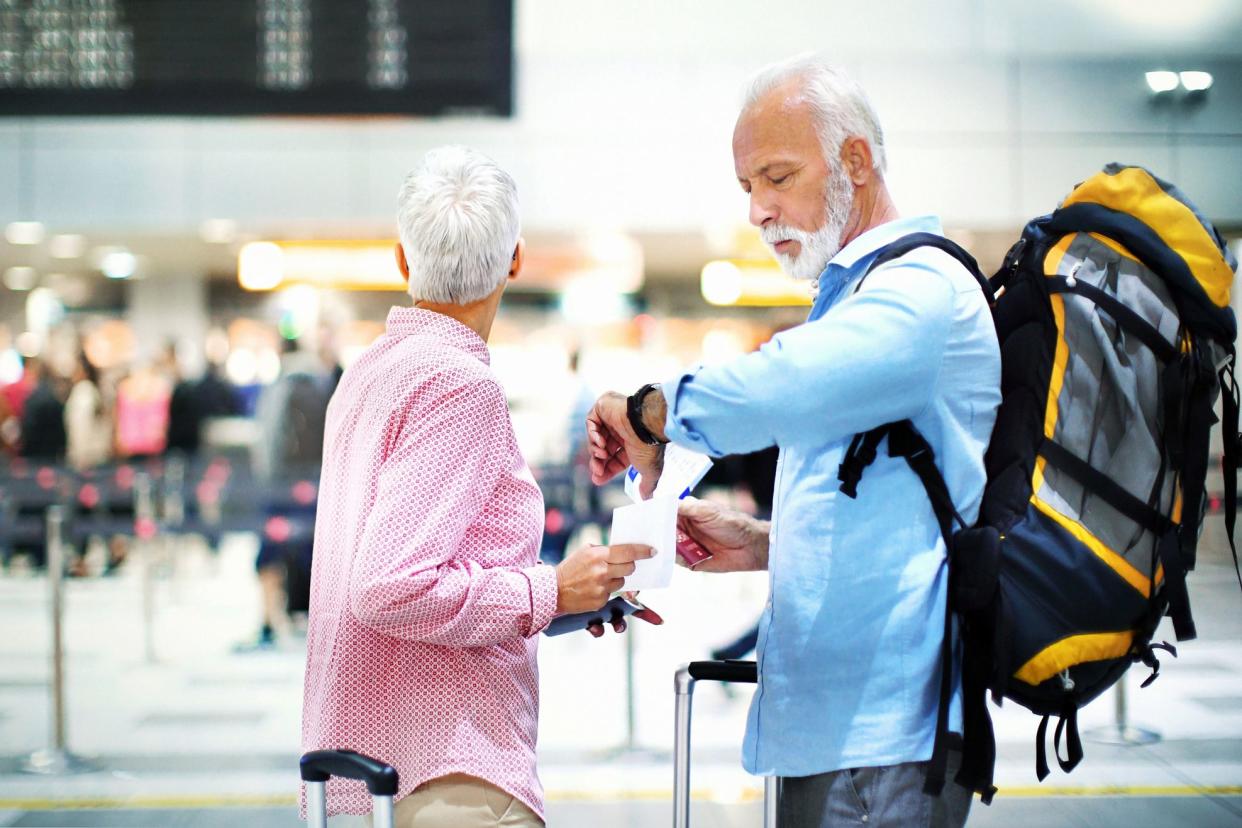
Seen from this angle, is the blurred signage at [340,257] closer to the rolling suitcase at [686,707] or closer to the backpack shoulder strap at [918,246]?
→ the rolling suitcase at [686,707]

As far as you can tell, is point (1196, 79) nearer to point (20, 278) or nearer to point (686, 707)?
point (686, 707)

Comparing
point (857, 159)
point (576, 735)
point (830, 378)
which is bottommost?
point (576, 735)

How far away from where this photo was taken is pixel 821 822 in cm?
152

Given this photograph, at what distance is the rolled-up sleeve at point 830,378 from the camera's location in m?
1.38

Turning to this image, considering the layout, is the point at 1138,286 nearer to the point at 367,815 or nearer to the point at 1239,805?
the point at 367,815

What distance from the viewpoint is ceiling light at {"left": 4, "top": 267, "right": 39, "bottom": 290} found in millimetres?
16375

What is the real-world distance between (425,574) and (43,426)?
10.8m

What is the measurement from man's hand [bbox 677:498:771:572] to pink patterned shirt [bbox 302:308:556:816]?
11.3 inches

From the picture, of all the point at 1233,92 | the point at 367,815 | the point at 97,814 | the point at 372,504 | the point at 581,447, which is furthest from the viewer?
the point at 581,447

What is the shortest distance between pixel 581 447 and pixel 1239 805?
6.35 metres

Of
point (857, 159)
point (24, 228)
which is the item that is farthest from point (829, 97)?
point (24, 228)

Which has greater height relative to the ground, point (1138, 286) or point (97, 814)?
point (1138, 286)

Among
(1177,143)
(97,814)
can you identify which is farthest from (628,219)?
(97,814)

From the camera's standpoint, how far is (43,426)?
11008mm
